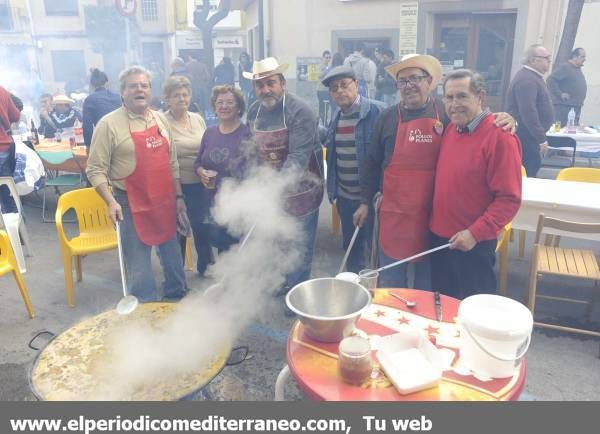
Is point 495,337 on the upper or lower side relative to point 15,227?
upper

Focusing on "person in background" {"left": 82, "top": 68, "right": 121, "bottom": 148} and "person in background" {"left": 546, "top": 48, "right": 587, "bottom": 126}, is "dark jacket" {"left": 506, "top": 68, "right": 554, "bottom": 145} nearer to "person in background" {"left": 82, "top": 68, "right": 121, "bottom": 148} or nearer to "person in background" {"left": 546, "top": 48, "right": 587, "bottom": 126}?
"person in background" {"left": 546, "top": 48, "right": 587, "bottom": 126}

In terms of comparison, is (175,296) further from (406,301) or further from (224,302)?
(406,301)

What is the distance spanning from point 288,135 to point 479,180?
1.54 metres

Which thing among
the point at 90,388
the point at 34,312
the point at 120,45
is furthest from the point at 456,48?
the point at 120,45

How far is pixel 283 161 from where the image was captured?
12.2ft

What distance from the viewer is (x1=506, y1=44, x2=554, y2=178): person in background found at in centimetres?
558

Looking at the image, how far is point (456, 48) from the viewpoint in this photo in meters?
11.3

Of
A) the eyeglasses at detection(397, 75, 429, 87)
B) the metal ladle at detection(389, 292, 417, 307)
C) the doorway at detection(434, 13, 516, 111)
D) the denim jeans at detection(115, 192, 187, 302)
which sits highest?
the doorway at detection(434, 13, 516, 111)

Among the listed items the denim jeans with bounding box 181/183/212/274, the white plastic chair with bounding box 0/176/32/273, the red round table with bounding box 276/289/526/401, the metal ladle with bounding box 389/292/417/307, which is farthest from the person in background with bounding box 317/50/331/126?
the red round table with bounding box 276/289/526/401

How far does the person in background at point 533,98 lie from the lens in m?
5.58

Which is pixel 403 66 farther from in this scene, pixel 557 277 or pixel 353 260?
pixel 557 277

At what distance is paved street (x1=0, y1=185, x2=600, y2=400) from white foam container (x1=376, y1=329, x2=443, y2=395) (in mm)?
1196

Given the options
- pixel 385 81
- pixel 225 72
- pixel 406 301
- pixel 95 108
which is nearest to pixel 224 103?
pixel 406 301

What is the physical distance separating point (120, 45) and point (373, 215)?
26806 millimetres
